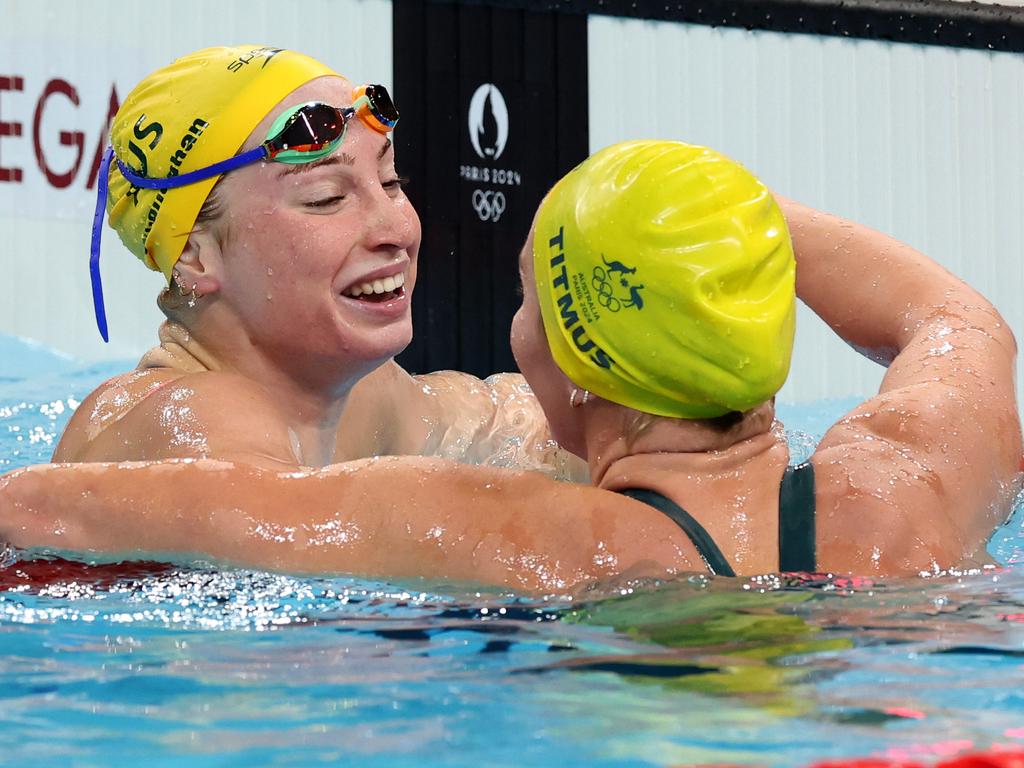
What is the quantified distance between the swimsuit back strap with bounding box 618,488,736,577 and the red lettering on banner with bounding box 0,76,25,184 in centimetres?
487

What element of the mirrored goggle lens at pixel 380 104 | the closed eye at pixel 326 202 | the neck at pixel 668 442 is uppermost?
the mirrored goggle lens at pixel 380 104

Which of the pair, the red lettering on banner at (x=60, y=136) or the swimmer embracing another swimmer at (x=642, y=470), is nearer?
the swimmer embracing another swimmer at (x=642, y=470)

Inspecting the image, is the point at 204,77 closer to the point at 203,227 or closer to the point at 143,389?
the point at 203,227

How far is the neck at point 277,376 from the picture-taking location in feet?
10.5

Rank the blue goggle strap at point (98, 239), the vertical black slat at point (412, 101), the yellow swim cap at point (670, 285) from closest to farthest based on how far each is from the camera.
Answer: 1. the yellow swim cap at point (670, 285)
2. the blue goggle strap at point (98, 239)
3. the vertical black slat at point (412, 101)

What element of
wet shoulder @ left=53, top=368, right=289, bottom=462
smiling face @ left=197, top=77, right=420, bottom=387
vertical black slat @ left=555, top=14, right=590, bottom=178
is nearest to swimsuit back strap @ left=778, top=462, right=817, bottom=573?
wet shoulder @ left=53, top=368, right=289, bottom=462

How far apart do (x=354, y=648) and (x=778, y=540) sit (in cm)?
62

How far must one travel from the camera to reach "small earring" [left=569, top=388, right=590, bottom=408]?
2283mm

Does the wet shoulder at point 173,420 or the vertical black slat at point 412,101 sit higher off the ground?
the vertical black slat at point 412,101

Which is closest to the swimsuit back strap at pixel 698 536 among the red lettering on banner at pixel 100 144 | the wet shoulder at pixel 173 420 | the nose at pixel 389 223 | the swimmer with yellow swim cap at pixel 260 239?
the wet shoulder at pixel 173 420

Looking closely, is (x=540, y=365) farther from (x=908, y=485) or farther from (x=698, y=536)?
(x=908, y=485)

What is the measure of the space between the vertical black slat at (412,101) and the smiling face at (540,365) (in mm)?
4689

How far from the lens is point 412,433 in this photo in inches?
153

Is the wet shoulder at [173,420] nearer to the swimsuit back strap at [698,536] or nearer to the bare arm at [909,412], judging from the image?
the swimsuit back strap at [698,536]
